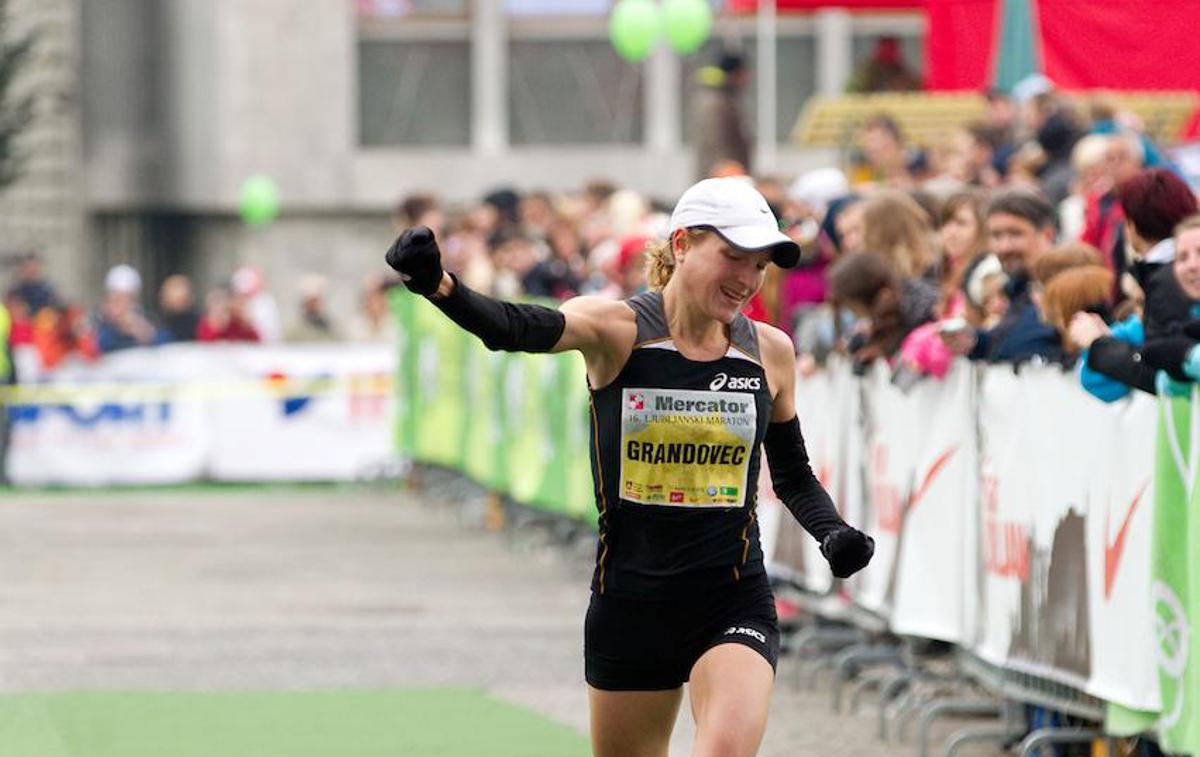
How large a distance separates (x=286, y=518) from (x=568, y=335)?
53.0ft

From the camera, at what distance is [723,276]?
24.2ft

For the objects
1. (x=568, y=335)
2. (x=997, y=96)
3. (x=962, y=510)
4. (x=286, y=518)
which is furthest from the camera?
(x=286, y=518)

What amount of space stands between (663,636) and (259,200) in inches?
1144

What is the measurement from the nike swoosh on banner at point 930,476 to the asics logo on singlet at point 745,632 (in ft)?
13.1

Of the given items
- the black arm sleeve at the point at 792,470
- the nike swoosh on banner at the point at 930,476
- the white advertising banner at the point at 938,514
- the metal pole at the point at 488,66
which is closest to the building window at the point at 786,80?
the metal pole at the point at 488,66

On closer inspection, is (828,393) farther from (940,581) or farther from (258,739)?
(258,739)

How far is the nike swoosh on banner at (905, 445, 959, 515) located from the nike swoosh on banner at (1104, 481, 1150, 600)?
1.85 m

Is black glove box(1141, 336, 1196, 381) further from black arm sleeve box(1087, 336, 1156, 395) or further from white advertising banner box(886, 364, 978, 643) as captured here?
white advertising banner box(886, 364, 978, 643)

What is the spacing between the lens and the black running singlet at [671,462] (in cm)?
756

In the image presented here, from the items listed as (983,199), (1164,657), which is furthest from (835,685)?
(1164,657)

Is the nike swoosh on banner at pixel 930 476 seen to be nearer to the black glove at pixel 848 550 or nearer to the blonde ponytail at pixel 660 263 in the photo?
the blonde ponytail at pixel 660 263

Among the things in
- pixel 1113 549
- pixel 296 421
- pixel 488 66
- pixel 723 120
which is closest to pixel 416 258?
pixel 1113 549

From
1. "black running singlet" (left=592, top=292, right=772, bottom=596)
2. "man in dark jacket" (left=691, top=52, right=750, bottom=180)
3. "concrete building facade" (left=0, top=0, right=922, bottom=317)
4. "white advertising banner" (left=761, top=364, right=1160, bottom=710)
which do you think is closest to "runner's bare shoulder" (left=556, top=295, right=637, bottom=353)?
"black running singlet" (left=592, top=292, right=772, bottom=596)

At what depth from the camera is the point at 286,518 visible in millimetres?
23312
